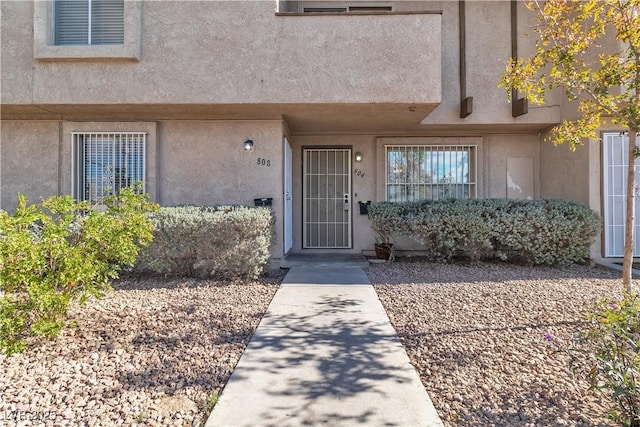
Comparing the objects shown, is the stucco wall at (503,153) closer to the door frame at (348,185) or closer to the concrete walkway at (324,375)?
the door frame at (348,185)

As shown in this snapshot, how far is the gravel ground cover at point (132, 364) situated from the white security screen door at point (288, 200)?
10.8ft

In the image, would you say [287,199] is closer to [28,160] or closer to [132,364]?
[28,160]

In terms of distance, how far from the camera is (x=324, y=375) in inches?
122

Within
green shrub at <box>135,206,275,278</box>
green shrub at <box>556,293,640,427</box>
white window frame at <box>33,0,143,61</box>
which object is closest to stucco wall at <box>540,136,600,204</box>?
green shrub at <box>556,293,640,427</box>

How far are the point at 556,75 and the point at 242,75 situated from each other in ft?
15.9

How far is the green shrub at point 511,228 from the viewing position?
23.6ft

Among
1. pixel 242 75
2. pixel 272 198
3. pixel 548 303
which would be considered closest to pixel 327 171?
pixel 272 198

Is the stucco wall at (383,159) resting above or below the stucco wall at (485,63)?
below

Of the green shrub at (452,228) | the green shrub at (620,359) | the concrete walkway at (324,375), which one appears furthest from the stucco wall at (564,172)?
the green shrub at (620,359)

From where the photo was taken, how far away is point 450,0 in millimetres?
8711

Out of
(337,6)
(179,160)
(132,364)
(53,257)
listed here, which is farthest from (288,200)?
(132,364)

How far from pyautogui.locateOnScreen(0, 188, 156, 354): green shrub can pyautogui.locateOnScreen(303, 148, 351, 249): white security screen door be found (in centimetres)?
578

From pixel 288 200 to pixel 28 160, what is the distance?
5421mm

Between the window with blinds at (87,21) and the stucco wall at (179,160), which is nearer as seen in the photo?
the window with blinds at (87,21)
